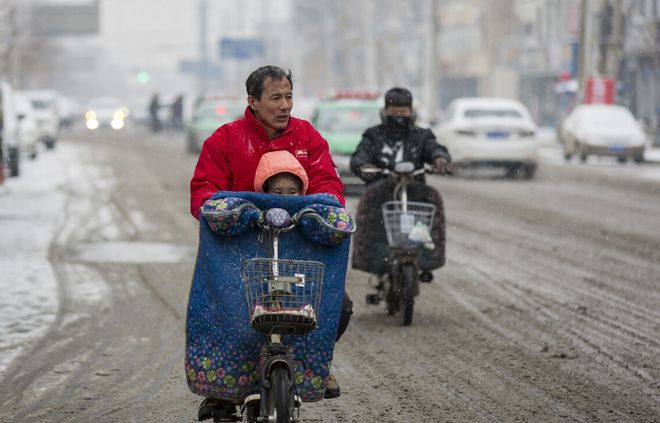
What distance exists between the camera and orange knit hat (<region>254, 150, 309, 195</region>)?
578 centimetres

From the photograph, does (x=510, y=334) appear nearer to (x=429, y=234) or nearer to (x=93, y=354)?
(x=429, y=234)

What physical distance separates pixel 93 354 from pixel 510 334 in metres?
2.70

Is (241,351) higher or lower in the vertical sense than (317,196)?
lower

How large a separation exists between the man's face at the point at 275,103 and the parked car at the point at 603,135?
29.8 m

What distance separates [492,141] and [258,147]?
893 inches

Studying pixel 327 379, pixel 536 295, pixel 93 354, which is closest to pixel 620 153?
pixel 536 295

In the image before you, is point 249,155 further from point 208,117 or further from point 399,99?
point 208,117

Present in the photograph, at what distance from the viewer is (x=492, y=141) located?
93.2 feet

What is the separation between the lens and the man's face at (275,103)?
5965mm

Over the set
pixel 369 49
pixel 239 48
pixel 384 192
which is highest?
pixel 239 48

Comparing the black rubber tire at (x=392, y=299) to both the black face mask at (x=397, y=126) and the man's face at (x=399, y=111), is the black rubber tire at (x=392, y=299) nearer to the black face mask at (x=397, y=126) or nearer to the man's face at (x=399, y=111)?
the black face mask at (x=397, y=126)

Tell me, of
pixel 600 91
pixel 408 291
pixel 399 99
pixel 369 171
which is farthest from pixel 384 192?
pixel 600 91

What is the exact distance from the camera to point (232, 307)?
18.7ft

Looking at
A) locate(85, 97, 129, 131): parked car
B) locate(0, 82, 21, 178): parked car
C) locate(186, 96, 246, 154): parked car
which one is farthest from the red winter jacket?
locate(85, 97, 129, 131): parked car
